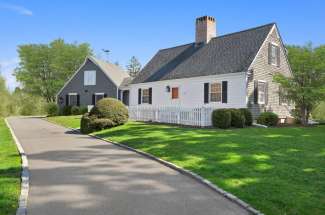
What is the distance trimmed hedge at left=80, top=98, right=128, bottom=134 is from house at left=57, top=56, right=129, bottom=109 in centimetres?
1557

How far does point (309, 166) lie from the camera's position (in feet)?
29.8

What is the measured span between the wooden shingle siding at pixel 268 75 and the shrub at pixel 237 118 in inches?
88.7

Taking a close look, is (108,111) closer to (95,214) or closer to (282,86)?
(282,86)

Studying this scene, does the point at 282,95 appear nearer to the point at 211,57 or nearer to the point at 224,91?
the point at 224,91

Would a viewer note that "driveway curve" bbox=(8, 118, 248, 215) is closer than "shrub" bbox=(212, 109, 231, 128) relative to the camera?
Yes

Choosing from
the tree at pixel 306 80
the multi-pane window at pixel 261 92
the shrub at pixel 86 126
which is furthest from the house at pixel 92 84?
the tree at pixel 306 80

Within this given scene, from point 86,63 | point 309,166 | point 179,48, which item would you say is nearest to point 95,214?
point 309,166

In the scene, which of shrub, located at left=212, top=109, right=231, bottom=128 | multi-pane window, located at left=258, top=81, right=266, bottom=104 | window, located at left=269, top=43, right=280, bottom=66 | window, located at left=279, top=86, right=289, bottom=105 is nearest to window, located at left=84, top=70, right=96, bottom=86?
window, located at left=269, top=43, right=280, bottom=66

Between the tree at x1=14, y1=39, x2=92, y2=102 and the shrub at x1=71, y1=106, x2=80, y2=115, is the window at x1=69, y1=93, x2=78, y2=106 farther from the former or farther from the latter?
the tree at x1=14, y1=39, x2=92, y2=102

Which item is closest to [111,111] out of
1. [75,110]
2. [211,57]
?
[211,57]

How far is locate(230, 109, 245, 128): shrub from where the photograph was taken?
61.6 ft

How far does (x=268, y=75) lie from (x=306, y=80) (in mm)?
2610

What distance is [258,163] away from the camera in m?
9.29

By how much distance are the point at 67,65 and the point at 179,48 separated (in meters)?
28.6
